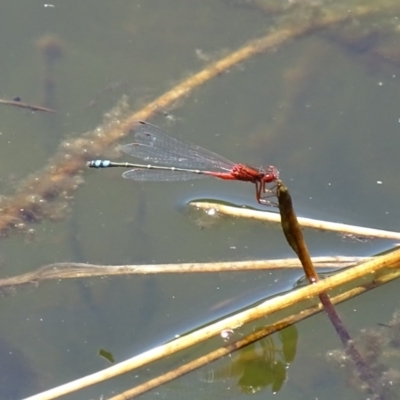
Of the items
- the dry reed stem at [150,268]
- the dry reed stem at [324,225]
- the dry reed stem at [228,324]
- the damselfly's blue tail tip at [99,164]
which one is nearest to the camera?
the dry reed stem at [228,324]

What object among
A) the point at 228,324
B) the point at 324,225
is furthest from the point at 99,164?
the point at 228,324

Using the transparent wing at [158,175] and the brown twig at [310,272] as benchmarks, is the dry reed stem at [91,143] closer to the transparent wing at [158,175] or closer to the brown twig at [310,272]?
the transparent wing at [158,175]

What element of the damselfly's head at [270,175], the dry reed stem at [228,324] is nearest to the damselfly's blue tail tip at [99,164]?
the damselfly's head at [270,175]

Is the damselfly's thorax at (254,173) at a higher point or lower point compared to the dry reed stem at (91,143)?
lower

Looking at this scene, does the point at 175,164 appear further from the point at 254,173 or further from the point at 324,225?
the point at 324,225

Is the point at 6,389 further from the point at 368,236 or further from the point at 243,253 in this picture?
the point at 368,236

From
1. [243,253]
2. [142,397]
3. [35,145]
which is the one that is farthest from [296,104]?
[142,397]

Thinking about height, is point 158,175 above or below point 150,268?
above

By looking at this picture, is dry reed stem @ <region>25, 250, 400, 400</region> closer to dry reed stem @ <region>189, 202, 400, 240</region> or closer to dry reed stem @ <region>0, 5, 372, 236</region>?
dry reed stem @ <region>189, 202, 400, 240</region>
